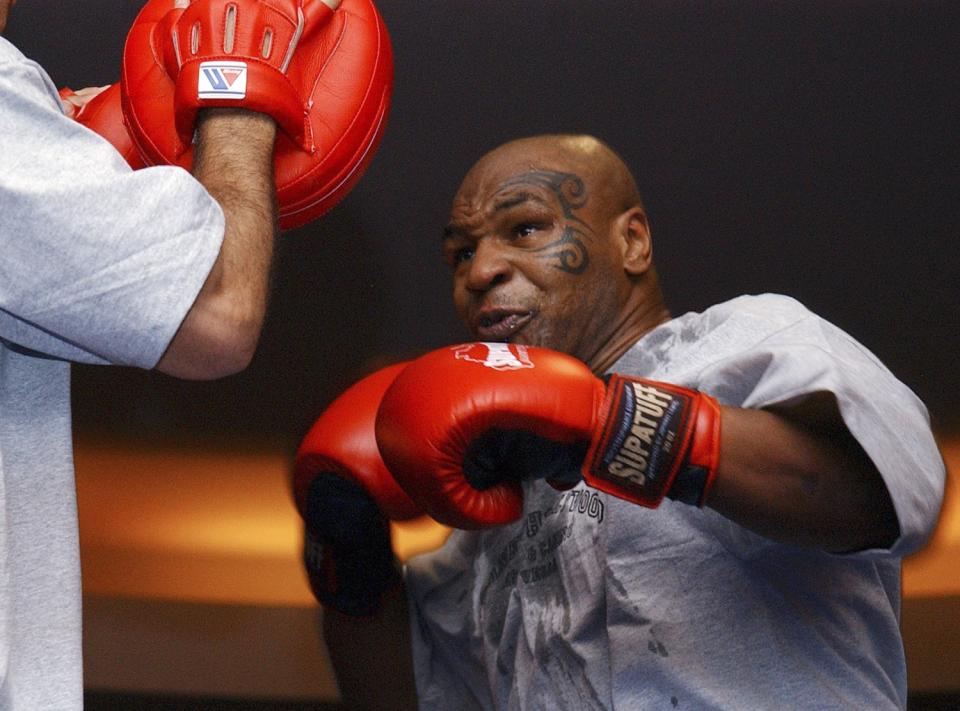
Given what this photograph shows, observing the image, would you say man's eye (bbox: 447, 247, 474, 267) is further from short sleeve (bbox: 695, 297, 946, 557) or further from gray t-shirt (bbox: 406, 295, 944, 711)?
short sleeve (bbox: 695, 297, 946, 557)

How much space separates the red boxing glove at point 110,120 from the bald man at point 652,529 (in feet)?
1.69

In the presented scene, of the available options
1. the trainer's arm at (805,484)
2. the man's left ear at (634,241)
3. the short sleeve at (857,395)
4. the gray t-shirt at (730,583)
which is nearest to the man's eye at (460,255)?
the man's left ear at (634,241)

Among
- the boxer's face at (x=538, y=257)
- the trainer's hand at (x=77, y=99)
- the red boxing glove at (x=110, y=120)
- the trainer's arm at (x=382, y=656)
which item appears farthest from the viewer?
the trainer's arm at (x=382, y=656)

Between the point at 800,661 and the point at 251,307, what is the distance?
28.7 inches

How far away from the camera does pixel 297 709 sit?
255cm

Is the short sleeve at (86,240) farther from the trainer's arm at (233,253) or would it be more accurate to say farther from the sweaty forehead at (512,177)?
the sweaty forehead at (512,177)

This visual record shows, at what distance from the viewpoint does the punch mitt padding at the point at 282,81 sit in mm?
1173

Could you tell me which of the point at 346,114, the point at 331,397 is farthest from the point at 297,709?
the point at 346,114

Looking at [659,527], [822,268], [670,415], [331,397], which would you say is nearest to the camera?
[670,415]

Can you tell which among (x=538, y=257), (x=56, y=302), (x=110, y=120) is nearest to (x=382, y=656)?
(x=538, y=257)

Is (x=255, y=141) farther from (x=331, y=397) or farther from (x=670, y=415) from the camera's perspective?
(x=331, y=397)

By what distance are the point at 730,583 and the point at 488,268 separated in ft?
1.99

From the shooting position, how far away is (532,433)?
1146 mm

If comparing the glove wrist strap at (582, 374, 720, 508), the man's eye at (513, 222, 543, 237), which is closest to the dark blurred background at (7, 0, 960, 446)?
the man's eye at (513, 222, 543, 237)
